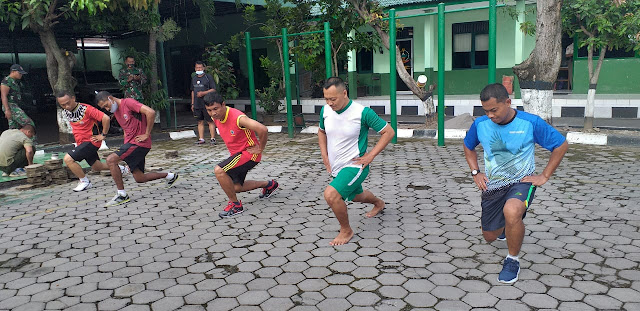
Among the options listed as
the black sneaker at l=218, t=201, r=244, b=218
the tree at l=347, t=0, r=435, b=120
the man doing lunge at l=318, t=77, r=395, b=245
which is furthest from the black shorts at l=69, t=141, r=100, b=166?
the tree at l=347, t=0, r=435, b=120

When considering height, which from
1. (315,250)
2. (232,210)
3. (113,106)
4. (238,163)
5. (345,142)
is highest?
→ (113,106)

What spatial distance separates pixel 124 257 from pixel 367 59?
47.2ft

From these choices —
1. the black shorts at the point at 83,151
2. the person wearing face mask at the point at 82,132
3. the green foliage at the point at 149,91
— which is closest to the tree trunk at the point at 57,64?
the green foliage at the point at 149,91

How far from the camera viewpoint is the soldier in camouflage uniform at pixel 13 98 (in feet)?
30.4

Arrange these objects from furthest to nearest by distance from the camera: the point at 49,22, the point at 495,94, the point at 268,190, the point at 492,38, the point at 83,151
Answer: the point at 49,22 < the point at 492,38 < the point at 83,151 < the point at 268,190 < the point at 495,94

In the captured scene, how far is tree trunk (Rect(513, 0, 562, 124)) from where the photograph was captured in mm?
9547

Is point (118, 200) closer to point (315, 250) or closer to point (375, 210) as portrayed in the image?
point (315, 250)

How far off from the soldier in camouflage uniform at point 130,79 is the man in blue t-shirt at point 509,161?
9970mm

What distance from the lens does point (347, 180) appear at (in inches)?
181

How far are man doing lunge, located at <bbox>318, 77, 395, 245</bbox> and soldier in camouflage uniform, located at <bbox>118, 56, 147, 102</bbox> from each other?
8.63 metres

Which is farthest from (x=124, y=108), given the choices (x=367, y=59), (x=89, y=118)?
(x=367, y=59)

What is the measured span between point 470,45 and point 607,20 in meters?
6.60

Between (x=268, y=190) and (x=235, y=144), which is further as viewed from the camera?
(x=268, y=190)

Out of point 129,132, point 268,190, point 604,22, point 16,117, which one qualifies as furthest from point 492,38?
point 16,117
